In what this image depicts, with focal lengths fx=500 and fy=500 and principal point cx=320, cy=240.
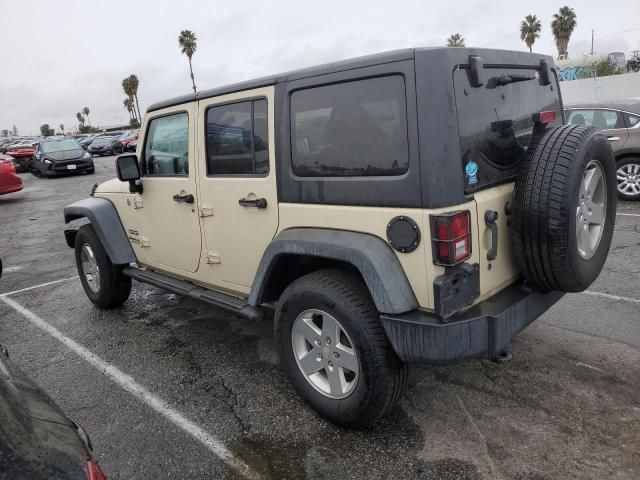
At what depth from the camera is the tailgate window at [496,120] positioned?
8.00 ft

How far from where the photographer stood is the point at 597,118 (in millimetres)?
8234

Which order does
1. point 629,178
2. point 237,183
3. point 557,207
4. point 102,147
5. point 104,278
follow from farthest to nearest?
point 102,147 < point 629,178 < point 104,278 < point 237,183 < point 557,207

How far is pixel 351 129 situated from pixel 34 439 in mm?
1910

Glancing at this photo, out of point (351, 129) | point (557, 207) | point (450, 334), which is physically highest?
point (351, 129)

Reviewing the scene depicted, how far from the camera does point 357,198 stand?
8.52 feet

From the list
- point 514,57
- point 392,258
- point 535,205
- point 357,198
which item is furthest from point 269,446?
point 514,57

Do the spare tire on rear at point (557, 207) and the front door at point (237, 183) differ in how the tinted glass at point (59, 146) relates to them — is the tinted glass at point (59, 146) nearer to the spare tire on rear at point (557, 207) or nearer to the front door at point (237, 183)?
the front door at point (237, 183)

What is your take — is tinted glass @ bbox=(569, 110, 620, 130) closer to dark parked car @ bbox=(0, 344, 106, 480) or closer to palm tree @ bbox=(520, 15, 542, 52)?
dark parked car @ bbox=(0, 344, 106, 480)

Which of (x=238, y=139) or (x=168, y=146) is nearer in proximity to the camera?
(x=238, y=139)

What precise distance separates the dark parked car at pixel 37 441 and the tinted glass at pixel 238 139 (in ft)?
5.91

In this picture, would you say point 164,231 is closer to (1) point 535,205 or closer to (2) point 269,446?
(2) point 269,446

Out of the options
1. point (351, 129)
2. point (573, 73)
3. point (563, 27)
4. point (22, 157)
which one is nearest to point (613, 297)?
point (351, 129)

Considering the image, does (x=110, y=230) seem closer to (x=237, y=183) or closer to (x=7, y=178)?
(x=237, y=183)

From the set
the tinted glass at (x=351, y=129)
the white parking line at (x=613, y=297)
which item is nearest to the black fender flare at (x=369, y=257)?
the tinted glass at (x=351, y=129)
